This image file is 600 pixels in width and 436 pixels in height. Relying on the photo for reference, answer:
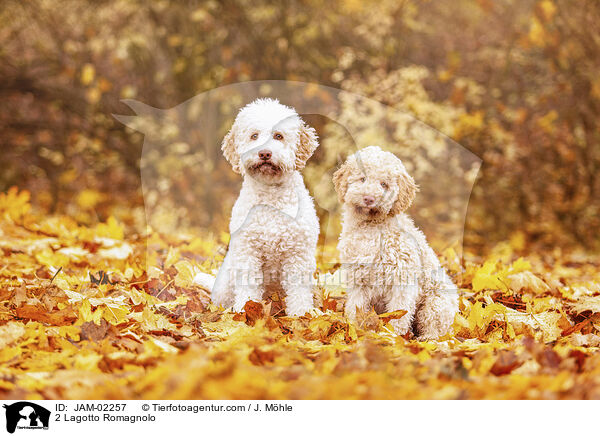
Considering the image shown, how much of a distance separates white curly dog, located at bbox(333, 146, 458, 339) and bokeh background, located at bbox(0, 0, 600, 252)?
16.6ft

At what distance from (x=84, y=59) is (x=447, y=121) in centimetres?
582

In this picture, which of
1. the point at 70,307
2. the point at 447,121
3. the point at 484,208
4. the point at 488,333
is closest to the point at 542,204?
the point at 484,208

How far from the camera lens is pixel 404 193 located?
3510mm

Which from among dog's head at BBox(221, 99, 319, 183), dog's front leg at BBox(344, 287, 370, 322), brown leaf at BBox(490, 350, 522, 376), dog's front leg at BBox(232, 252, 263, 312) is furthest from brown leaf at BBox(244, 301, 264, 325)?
brown leaf at BBox(490, 350, 522, 376)

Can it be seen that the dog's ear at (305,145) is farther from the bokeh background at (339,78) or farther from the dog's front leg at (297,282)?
the bokeh background at (339,78)

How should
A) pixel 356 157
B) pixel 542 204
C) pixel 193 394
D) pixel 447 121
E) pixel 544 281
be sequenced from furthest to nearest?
pixel 542 204 < pixel 447 121 < pixel 544 281 < pixel 356 157 < pixel 193 394

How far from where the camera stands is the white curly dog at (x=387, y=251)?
3473 millimetres

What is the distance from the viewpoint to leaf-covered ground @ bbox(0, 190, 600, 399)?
8.37 ft

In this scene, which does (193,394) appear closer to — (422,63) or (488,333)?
(488,333)

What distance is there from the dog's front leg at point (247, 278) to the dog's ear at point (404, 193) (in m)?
0.82

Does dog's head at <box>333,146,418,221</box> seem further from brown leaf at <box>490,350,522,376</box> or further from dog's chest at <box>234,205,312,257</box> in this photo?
brown leaf at <box>490,350,522,376</box>
